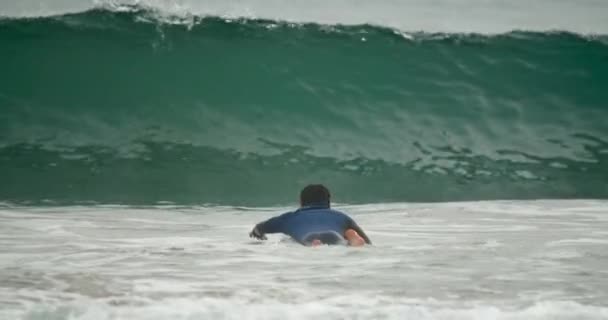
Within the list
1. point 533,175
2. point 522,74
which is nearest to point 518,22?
point 522,74

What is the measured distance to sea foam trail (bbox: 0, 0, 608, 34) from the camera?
10.1 m

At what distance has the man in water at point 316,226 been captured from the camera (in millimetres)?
4422

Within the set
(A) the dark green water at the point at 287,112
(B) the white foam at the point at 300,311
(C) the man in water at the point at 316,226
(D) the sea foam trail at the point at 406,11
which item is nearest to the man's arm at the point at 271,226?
(C) the man in water at the point at 316,226

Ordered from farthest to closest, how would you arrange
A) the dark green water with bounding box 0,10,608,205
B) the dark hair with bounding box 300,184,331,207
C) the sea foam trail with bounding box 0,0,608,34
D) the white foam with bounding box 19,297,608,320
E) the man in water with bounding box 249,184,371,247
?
1. the sea foam trail with bounding box 0,0,608,34
2. the dark green water with bounding box 0,10,608,205
3. the dark hair with bounding box 300,184,331,207
4. the man in water with bounding box 249,184,371,247
5. the white foam with bounding box 19,297,608,320

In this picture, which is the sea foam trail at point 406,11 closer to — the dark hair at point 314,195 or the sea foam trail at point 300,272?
the sea foam trail at point 300,272

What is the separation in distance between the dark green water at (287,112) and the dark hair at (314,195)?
11.0ft

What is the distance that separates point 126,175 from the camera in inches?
330

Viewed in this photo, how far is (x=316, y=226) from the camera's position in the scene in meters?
4.44

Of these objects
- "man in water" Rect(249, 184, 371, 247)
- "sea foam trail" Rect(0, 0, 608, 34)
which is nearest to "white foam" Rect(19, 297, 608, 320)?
"man in water" Rect(249, 184, 371, 247)

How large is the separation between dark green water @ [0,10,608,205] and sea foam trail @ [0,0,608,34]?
11 cm

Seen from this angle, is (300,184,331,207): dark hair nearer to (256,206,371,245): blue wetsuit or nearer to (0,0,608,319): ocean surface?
(256,206,371,245): blue wetsuit

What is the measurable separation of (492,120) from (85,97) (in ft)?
12.6

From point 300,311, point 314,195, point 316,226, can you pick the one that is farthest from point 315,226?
point 300,311

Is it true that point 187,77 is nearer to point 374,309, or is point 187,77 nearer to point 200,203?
point 200,203
